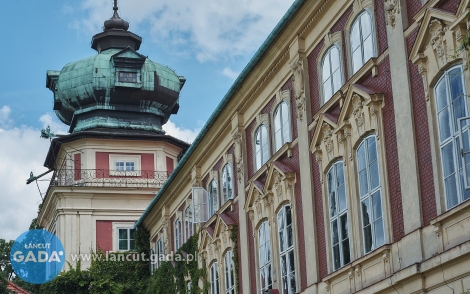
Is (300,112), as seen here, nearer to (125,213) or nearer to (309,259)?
(309,259)

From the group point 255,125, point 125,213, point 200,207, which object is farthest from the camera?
point 125,213

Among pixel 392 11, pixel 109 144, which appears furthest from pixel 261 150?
pixel 109 144

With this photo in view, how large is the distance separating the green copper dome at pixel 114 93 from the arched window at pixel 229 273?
20012 millimetres

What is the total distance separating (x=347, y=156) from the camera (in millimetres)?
20516

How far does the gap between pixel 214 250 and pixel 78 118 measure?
2039cm

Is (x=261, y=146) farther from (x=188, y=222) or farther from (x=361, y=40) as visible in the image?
(x=188, y=222)

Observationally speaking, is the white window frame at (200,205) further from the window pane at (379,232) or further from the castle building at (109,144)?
the castle building at (109,144)

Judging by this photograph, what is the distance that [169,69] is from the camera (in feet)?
169

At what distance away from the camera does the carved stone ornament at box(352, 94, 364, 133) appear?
19766mm

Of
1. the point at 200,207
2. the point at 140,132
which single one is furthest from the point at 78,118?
the point at 200,207

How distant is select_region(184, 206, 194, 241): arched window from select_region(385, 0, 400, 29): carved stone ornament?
1663cm

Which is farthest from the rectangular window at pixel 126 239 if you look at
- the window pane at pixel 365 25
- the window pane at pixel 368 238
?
the window pane at pixel 365 25

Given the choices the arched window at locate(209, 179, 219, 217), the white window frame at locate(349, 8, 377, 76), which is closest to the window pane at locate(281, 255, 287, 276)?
the white window frame at locate(349, 8, 377, 76)

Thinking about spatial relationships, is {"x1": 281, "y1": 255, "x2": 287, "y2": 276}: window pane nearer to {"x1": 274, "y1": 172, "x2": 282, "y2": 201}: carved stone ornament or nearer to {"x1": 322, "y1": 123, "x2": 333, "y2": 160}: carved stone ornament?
{"x1": 274, "y1": 172, "x2": 282, "y2": 201}: carved stone ornament
